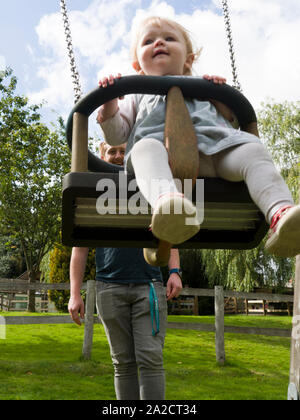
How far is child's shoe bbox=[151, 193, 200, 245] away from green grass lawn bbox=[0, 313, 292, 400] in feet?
10.9

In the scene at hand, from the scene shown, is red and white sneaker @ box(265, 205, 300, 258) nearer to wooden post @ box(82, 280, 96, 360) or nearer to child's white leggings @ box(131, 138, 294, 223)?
child's white leggings @ box(131, 138, 294, 223)

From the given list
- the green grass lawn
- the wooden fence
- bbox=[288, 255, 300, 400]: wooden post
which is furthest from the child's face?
the wooden fence

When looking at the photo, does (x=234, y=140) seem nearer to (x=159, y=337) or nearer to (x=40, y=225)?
(x=159, y=337)

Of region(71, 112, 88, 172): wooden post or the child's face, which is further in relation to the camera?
the child's face

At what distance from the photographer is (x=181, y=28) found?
1671mm

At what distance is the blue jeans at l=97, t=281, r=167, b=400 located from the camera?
6.37ft

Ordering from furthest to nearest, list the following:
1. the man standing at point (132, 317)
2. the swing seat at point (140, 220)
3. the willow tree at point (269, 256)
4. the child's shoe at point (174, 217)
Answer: the willow tree at point (269, 256), the man standing at point (132, 317), the swing seat at point (140, 220), the child's shoe at point (174, 217)

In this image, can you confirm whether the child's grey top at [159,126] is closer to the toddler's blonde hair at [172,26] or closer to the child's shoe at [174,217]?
the toddler's blonde hair at [172,26]

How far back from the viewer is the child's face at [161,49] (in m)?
1.59

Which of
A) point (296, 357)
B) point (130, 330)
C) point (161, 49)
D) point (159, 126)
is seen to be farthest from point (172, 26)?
point (296, 357)

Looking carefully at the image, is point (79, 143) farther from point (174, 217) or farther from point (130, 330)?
point (130, 330)

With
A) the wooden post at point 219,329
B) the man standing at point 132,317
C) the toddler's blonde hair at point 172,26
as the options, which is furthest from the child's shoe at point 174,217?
the wooden post at point 219,329

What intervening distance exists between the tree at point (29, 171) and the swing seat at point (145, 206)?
10245 millimetres

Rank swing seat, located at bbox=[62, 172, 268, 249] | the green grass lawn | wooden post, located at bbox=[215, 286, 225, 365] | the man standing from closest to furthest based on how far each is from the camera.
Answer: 1. swing seat, located at bbox=[62, 172, 268, 249]
2. the man standing
3. the green grass lawn
4. wooden post, located at bbox=[215, 286, 225, 365]
